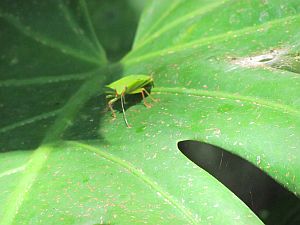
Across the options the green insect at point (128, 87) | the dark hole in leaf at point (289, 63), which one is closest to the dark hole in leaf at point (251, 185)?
the green insect at point (128, 87)

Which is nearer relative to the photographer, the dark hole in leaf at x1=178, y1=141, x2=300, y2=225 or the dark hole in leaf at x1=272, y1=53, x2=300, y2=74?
the dark hole in leaf at x1=272, y1=53, x2=300, y2=74

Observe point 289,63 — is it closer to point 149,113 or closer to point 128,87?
point 149,113

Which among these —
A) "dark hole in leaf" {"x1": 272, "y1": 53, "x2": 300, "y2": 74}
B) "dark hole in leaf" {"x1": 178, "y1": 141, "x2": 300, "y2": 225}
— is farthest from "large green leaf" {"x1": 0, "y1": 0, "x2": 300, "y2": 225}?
"dark hole in leaf" {"x1": 178, "y1": 141, "x2": 300, "y2": 225}

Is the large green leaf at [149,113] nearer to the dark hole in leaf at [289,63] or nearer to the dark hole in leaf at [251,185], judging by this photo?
the dark hole in leaf at [289,63]

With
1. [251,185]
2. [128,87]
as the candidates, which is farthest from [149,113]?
[251,185]

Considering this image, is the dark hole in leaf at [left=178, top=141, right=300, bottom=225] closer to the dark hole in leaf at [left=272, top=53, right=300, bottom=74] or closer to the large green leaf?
the large green leaf

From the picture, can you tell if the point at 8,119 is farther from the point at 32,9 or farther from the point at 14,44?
the point at 32,9
